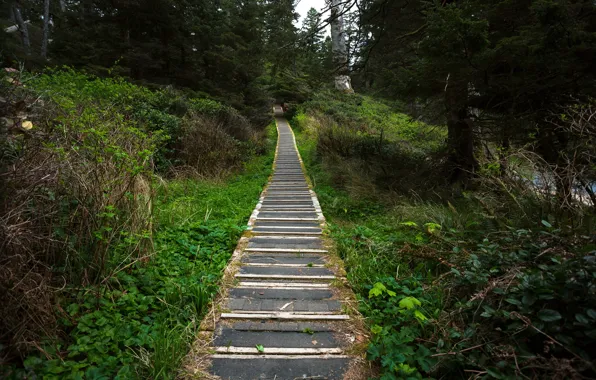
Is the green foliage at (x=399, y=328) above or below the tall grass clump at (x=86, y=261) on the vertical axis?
below

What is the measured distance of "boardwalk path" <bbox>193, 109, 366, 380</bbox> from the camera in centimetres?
232

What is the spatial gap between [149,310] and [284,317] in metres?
1.30

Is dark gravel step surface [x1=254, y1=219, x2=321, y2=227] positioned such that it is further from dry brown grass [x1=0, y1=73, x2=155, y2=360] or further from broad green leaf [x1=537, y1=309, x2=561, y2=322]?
broad green leaf [x1=537, y1=309, x2=561, y2=322]

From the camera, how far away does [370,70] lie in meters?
8.70

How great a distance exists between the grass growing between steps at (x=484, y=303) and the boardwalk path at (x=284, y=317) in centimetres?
23

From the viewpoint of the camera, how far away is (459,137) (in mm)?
6105

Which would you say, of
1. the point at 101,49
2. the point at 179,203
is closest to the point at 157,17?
the point at 101,49

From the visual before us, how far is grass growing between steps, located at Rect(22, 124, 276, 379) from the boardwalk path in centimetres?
23

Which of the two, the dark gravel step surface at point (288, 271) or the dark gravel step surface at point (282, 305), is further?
the dark gravel step surface at point (288, 271)

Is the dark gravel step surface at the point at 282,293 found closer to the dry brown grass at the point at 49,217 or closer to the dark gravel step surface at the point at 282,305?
the dark gravel step surface at the point at 282,305

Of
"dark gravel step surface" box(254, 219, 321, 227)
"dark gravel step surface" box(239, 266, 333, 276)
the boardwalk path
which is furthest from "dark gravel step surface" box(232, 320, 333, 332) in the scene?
"dark gravel step surface" box(254, 219, 321, 227)

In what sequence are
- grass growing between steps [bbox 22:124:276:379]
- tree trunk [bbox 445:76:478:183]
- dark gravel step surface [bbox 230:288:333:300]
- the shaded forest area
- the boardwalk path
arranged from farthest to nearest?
tree trunk [bbox 445:76:478:183] → dark gravel step surface [bbox 230:288:333:300] → the boardwalk path → grass growing between steps [bbox 22:124:276:379] → the shaded forest area

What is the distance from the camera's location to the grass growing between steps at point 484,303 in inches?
63.6

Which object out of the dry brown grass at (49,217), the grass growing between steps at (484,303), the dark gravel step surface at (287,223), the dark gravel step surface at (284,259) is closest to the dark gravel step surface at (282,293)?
the grass growing between steps at (484,303)
